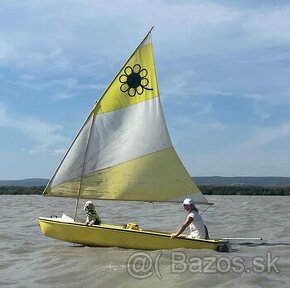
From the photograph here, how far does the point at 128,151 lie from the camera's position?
61.2ft

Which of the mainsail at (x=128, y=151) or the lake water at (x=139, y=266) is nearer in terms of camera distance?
the lake water at (x=139, y=266)

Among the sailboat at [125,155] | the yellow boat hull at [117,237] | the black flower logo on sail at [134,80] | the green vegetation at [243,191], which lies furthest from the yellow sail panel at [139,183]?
the green vegetation at [243,191]

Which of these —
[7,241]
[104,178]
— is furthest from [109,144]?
[7,241]

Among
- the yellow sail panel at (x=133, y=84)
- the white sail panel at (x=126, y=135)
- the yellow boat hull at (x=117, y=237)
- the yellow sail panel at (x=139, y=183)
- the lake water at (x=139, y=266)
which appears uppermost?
the yellow sail panel at (x=133, y=84)

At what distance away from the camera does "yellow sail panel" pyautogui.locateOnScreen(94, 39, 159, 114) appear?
742 inches

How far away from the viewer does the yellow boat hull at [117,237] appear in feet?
53.9

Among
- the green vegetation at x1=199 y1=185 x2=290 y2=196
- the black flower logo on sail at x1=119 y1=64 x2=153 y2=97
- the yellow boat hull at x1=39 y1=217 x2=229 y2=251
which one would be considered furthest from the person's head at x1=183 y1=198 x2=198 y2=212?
the green vegetation at x1=199 y1=185 x2=290 y2=196

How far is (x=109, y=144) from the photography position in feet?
61.6

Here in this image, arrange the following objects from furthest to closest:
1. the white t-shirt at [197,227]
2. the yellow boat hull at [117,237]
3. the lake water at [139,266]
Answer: the white t-shirt at [197,227], the yellow boat hull at [117,237], the lake water at [139,266]

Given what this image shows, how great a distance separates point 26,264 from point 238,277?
6.03 meters

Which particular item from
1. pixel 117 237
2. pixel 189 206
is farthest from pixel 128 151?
pixel 189 206

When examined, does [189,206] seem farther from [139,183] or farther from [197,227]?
[139,183]

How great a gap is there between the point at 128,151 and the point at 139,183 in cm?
108

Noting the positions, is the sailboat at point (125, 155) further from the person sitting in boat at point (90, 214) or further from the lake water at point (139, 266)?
the lake water at point (139, 266)
